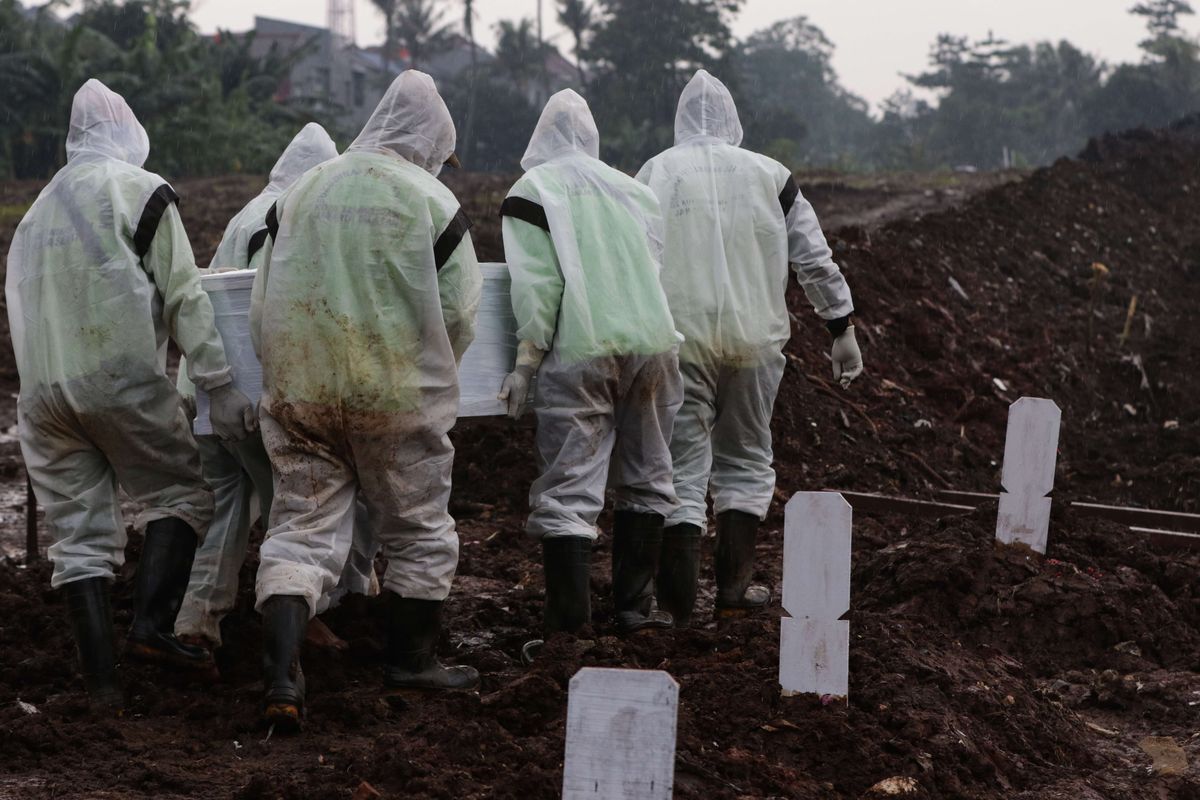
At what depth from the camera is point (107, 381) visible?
460cm

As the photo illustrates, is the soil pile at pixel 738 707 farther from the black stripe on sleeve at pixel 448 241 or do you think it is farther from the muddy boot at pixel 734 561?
the black stripe on sleeve at pixel 448 241

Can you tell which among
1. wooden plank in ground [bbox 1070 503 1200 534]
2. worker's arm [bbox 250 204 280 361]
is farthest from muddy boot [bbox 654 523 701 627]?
wooden plank in ground [bbox 1070 503 1200 534]

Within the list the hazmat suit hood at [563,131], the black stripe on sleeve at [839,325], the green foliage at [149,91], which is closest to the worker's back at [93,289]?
the hazmat suit hood at [563,131]

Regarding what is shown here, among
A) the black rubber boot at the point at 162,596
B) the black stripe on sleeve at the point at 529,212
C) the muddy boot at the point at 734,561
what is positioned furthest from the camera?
the muddy boot at the point at 734,561

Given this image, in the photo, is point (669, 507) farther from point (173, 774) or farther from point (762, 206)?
point (173, 774)

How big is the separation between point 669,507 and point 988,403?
6051 millimetres

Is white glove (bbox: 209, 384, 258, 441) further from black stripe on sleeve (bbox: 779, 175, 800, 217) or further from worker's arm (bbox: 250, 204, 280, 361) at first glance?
black stripe on sleeve (bbox: 779, 175, 800, 217)

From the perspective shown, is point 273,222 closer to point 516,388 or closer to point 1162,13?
point 516,388

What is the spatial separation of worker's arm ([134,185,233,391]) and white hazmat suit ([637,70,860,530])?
1.83m

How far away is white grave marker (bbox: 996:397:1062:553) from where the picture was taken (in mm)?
5914

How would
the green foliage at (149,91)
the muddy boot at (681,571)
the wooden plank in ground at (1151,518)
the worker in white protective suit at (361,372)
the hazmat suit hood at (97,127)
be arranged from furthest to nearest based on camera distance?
1. the green foliage at (149,91)
2. the wooden plank in ground at (1151,518)
3. the muddy boot at (681,571)
4. the hazmat suit hood at (97,127)
5. the worker in white protective suit at (361,372)

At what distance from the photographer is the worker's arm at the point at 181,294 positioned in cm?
466

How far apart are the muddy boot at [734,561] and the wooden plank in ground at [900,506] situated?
1.75m

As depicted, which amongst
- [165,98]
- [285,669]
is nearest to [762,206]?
[285,669]
